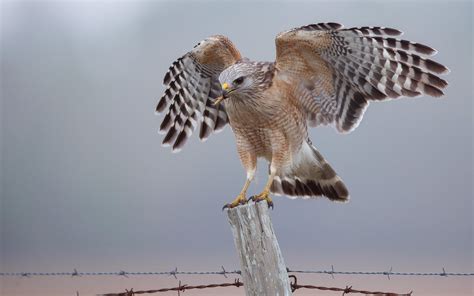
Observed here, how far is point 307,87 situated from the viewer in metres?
4.79

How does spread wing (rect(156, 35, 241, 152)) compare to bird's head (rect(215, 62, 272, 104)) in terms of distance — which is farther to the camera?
spread wing (rect(156, 35, 241, 152))

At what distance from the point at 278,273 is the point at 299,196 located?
2.35 metres

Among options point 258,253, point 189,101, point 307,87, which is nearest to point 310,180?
point 307,87

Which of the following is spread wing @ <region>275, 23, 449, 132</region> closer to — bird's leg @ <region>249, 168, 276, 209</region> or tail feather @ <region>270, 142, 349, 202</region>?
tail feather @ <region>270, 142, 349, 202</region>

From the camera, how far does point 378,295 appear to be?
120 inches

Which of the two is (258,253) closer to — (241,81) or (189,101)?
(241,81)

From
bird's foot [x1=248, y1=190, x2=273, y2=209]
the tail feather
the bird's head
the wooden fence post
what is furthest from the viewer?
the tail feather

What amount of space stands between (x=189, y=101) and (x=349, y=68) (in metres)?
1.48

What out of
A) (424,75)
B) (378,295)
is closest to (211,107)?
(424,75)

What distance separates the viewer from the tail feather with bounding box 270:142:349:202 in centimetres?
503

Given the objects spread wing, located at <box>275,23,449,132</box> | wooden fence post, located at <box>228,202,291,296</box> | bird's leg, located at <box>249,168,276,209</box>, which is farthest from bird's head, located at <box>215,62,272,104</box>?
wooden fence post, located at <box>228,202,291,296</box>

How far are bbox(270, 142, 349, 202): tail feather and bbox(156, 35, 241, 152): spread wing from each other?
775 millimetres

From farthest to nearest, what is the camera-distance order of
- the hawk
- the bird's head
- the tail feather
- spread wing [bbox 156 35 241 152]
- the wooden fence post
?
spread wing [bbox 156 35 241 152] → the tail feather → the hawk → the bird's head → the wooden fence post

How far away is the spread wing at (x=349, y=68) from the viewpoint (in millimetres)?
4465
